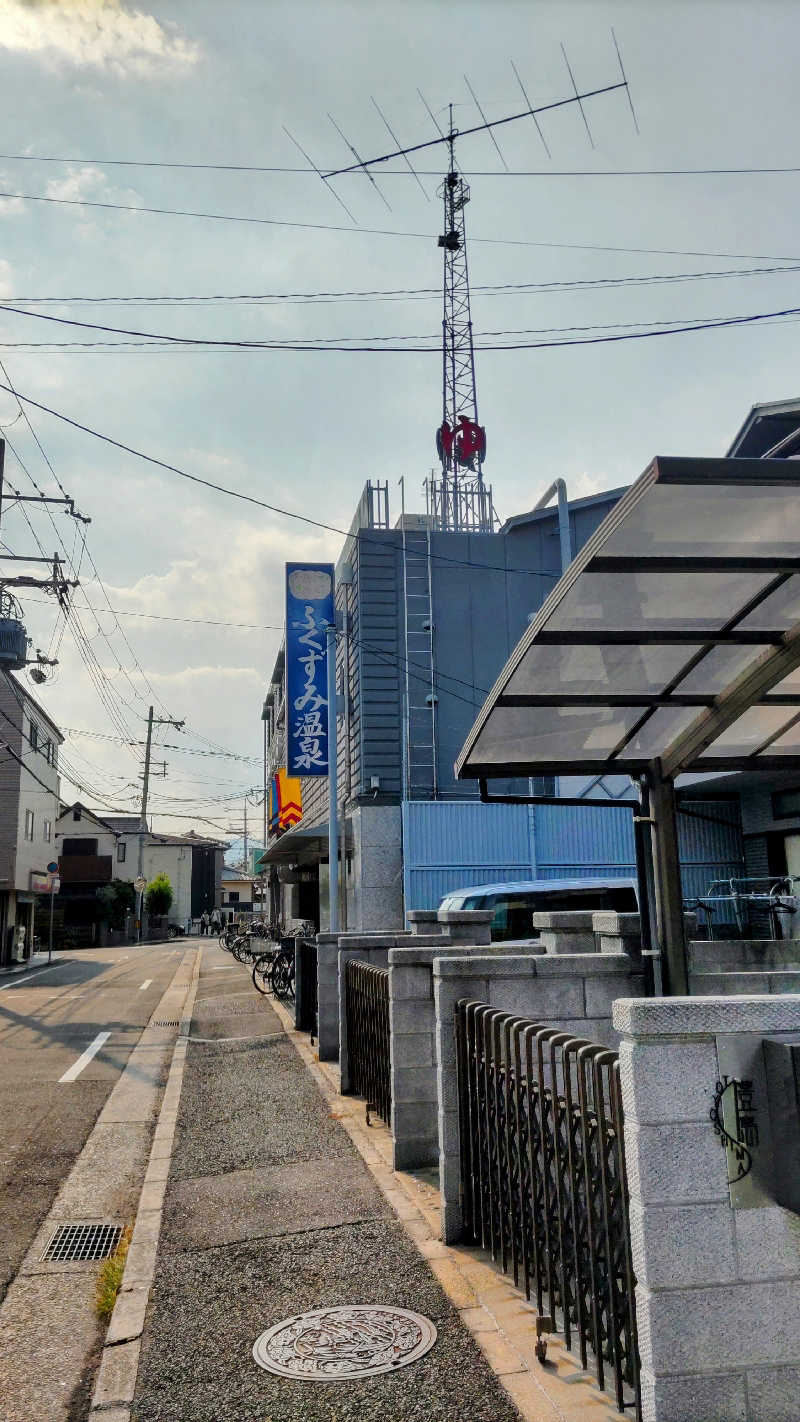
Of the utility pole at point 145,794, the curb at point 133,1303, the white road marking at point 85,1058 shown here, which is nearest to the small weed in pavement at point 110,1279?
the curb at point 133,1303

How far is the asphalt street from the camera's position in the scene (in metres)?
6.95

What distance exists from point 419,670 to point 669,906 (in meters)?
16.5

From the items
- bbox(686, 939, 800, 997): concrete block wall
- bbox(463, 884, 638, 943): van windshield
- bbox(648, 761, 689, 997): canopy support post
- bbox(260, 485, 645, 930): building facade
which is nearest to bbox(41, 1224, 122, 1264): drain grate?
bbox(648, 761, 689, 997): canopy support post

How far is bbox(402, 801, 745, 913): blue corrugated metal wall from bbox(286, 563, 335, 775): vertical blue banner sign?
2.59 meters

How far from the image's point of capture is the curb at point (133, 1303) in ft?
12.6

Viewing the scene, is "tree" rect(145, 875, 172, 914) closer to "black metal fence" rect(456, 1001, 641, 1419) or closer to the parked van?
the parked van

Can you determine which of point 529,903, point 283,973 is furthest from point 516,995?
point 283,973

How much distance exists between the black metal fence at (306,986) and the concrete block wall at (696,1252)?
10.8 meters

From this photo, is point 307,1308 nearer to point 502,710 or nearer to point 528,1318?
point 528,1318

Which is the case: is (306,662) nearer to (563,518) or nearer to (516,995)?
(563,518)

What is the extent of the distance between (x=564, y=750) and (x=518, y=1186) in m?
3.28

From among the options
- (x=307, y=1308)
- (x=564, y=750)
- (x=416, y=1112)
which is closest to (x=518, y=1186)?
(x=307, y=1308)

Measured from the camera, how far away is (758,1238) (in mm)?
3018

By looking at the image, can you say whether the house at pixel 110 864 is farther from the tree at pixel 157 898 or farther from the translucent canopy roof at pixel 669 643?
the translucent canopy roof at pixel 669 643
